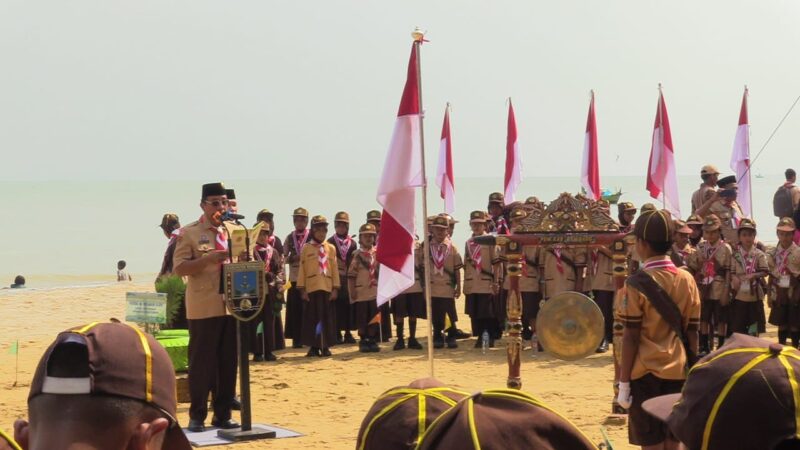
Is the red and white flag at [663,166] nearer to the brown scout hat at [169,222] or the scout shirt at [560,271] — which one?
the scout shirt at [560,271]

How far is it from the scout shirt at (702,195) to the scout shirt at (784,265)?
198cm

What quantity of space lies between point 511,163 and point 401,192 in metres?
11.1

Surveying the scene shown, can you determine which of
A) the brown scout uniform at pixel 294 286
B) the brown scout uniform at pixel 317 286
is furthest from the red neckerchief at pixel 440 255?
the brown scout uniform at pixel 294 286

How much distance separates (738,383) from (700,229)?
46.9 feet

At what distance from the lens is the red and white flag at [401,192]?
1152 centimetres

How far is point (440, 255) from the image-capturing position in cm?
1772

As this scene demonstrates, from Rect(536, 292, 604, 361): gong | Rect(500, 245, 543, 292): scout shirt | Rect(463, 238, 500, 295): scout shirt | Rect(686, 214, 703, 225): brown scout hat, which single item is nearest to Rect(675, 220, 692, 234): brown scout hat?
Rect(686, 214, 703, 225): brown scout hat

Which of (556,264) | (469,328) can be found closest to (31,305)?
(469,328)

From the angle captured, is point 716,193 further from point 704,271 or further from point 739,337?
point 739,337

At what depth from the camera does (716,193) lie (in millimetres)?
17297

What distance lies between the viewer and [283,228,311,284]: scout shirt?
17.6 m

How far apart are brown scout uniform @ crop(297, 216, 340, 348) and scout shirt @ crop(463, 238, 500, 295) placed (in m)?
1.97

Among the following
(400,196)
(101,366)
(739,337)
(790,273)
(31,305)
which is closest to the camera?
(101,366)

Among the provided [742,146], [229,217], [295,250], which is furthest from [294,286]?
[742,146]
